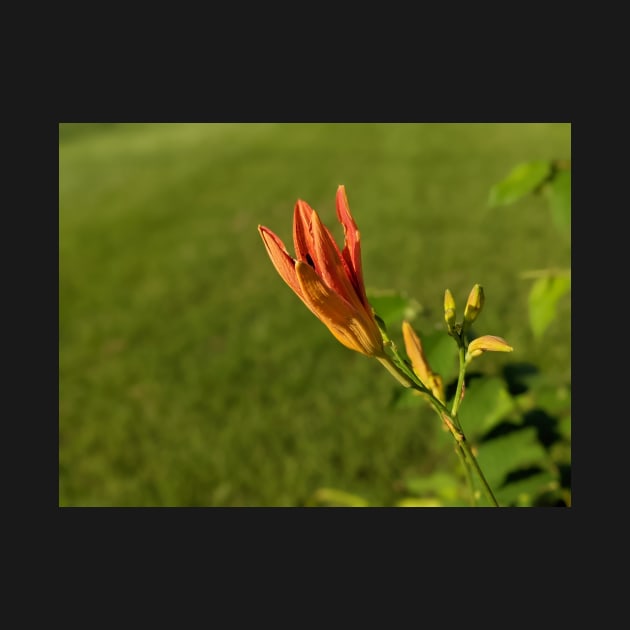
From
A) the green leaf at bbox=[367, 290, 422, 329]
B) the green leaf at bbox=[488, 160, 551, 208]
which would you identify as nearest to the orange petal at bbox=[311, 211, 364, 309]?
the green leaf at bbox=[367, 290, 422, 329]

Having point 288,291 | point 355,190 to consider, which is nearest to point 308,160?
point 355,190

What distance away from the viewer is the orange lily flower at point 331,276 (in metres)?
0.69

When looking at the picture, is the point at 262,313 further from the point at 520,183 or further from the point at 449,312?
the point at 449,312

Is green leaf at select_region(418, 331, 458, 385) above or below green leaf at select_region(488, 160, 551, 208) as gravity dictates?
below

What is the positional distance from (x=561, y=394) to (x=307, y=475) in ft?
6.37

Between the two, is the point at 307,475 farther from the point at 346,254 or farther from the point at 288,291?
the point at 346,254

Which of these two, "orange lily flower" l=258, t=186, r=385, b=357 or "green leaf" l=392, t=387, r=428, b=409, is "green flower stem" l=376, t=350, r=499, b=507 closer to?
"orange lily flower" l=258, t=186, r=385, b=357

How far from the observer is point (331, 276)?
0.71 meters

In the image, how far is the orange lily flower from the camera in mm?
687

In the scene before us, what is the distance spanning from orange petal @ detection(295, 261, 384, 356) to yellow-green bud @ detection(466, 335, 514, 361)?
4.1 inches

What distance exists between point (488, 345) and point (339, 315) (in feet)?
0.56

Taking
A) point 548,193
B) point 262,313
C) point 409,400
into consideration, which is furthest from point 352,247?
point 262,313

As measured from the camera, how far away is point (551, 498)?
5.32ft

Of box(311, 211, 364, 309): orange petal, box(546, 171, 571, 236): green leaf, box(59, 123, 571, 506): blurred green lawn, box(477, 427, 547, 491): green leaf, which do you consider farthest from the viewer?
box(59, 123, 571, 506): blurred green lawn
